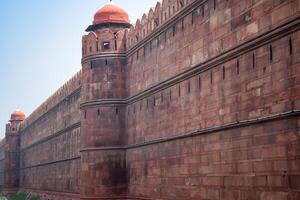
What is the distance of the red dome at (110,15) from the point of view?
14188mm

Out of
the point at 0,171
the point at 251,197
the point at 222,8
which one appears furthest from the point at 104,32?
the point at 0,171

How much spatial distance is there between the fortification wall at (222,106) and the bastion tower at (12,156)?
20940 millimetres

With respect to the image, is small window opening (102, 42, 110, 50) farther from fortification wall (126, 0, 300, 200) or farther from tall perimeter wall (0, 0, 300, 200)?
fortification wall (126, 0, 300, 200)

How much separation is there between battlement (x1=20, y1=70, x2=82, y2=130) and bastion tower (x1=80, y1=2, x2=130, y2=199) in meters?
4.07

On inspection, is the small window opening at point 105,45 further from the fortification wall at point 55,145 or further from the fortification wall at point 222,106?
the fortification wall at point 55,145

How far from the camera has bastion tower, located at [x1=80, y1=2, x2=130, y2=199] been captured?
43.6ft

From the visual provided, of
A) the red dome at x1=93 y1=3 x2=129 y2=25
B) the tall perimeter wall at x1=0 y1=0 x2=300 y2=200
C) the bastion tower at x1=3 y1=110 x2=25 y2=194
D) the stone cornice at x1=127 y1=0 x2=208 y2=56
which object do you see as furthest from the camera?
the bastion tower at x1=3 y1=110 x2=25 y2=194

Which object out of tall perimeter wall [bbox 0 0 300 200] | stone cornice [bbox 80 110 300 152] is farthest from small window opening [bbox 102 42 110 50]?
stone cornice [bbox 80 110 300 152]

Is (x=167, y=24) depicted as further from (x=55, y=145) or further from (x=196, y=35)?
(x=55, y=145)

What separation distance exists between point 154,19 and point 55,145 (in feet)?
38.3

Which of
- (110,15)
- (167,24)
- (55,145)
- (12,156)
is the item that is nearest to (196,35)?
(167,24)

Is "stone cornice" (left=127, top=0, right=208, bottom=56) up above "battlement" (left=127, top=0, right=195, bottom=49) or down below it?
below

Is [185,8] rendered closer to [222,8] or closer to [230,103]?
[222,8]

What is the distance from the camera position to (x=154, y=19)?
1203 cm
